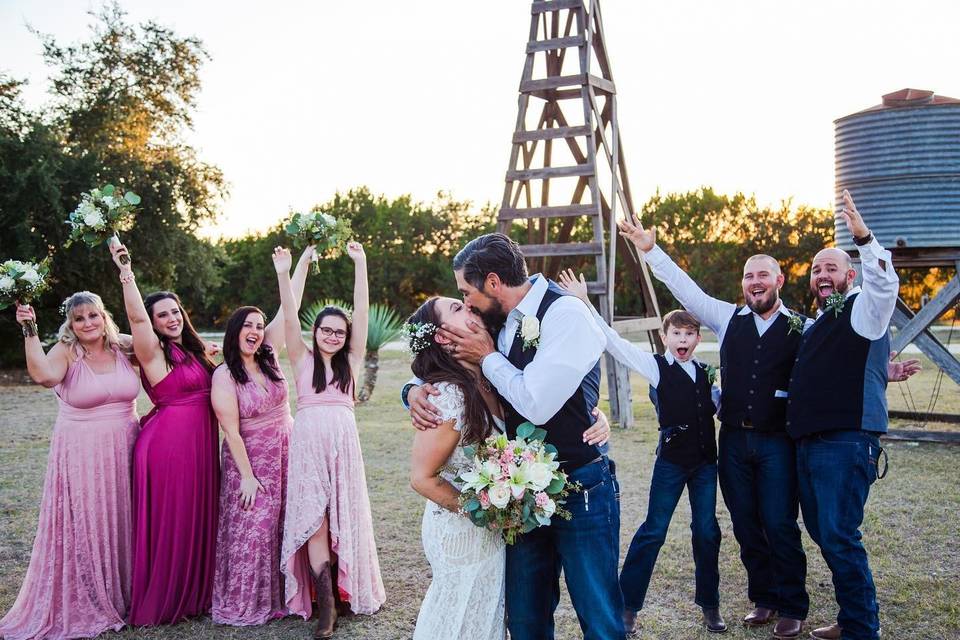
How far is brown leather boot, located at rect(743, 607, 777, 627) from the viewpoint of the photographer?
5.09 meters

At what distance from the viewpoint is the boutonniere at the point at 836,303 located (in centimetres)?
463

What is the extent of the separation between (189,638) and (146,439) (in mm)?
1305

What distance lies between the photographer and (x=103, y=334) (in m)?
5.55

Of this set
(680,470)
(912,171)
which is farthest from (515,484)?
(912,171)

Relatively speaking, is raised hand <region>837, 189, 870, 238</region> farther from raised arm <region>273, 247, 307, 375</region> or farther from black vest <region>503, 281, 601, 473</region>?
raised arm <region>273, 247, 307, 375</region>

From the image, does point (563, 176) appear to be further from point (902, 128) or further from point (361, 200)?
point (361, 200)

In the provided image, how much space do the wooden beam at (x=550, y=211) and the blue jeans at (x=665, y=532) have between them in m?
8.00

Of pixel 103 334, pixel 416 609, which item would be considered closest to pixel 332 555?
pixel 416 609

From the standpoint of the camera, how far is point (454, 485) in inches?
135

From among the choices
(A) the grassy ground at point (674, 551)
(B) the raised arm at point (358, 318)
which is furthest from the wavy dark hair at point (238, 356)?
(A) the grassy ground at point (674, 551)

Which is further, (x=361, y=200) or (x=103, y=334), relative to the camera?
(x=361, y=200)

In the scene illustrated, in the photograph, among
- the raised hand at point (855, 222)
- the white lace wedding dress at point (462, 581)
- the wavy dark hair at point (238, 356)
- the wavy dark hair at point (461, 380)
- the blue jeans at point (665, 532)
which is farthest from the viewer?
the wavy dark hair at point (238, 356)

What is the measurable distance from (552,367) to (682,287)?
2.61 m

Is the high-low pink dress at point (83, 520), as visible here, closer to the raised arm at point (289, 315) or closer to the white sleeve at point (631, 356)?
the raised arm at point (289, 315)
